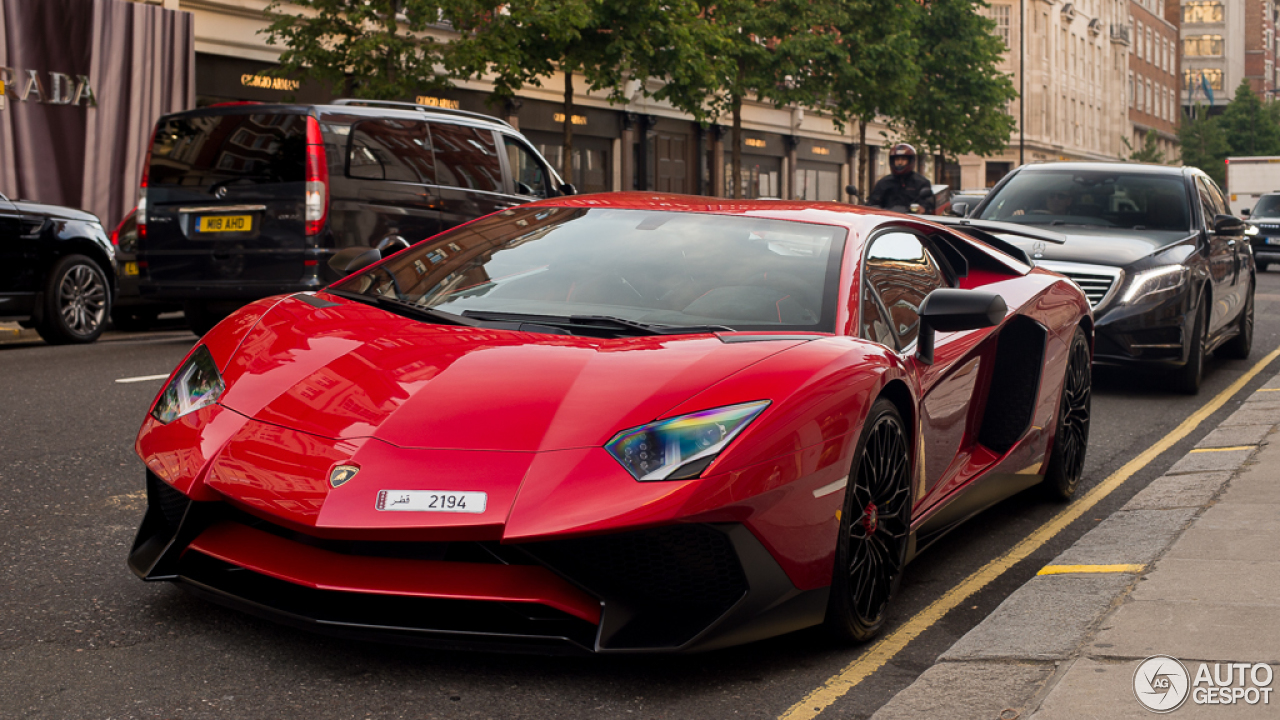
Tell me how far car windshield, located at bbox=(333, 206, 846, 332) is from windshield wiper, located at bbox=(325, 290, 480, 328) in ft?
0.04

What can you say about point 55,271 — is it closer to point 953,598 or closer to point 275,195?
point 275,195

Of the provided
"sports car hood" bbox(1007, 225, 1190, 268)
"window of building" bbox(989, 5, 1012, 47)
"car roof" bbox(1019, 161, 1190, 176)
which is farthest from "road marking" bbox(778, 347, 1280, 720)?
"window of building" bbox(989, 5, 1012, 47)

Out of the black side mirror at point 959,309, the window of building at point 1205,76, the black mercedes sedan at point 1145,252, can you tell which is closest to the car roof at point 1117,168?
the black mercedes sedan at point 1145,252

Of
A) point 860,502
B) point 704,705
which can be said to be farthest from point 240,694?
point 860,502

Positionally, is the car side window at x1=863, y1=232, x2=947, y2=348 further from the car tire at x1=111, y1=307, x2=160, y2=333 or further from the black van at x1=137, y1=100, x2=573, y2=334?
the car tire at x1=111, y1=307, x2=160, y2=333

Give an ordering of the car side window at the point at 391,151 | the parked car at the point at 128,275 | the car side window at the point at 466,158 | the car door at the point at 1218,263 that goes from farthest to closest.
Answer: the parked car at the point at 128,275, the car side window at the point at 466,158, the car side window at the point at 391,151, the car door at the point at 1218,263

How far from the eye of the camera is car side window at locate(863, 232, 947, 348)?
169 inches

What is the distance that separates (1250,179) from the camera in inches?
1890

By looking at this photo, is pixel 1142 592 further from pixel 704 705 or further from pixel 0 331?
pixel 0 331

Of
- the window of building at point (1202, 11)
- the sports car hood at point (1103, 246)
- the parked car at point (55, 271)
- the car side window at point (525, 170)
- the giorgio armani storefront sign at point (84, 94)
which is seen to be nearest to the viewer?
the sports car hood at point (1103, 246)

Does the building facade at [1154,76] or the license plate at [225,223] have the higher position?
the building facade at [1154,76]

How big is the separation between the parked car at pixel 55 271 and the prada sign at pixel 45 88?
655cm

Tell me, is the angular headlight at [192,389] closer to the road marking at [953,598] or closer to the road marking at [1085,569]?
the road marking at [953,598]

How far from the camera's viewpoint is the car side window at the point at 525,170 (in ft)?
42.0
